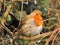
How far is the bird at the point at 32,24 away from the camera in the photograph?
2802 mm

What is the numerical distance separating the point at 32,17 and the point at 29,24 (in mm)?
216

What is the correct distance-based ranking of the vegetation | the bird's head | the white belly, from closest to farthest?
the vegetation
the white belly
the bird's head

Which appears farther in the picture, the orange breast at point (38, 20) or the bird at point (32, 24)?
the orange breast at point (38, 20)

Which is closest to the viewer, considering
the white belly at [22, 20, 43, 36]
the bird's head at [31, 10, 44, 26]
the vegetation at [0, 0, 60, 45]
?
the vegetation at [0, 0, 60, 45]

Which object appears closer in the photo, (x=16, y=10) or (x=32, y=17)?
(x=16, y=10)

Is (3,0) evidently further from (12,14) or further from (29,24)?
(29,24)

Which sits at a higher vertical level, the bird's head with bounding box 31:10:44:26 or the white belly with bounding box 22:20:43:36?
the bird's head with bounding box 31:10:44:26

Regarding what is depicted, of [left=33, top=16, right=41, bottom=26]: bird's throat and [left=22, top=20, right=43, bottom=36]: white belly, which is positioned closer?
[left=22, top=20, right=43, bottom=36]: white belly

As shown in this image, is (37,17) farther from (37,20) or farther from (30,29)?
(30,29)

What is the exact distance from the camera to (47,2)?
2924 mm

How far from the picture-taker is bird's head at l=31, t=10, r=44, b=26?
3.02m

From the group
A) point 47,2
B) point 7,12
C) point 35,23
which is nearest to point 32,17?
point 35,23

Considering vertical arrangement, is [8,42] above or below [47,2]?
below

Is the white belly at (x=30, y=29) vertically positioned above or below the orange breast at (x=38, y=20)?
below
